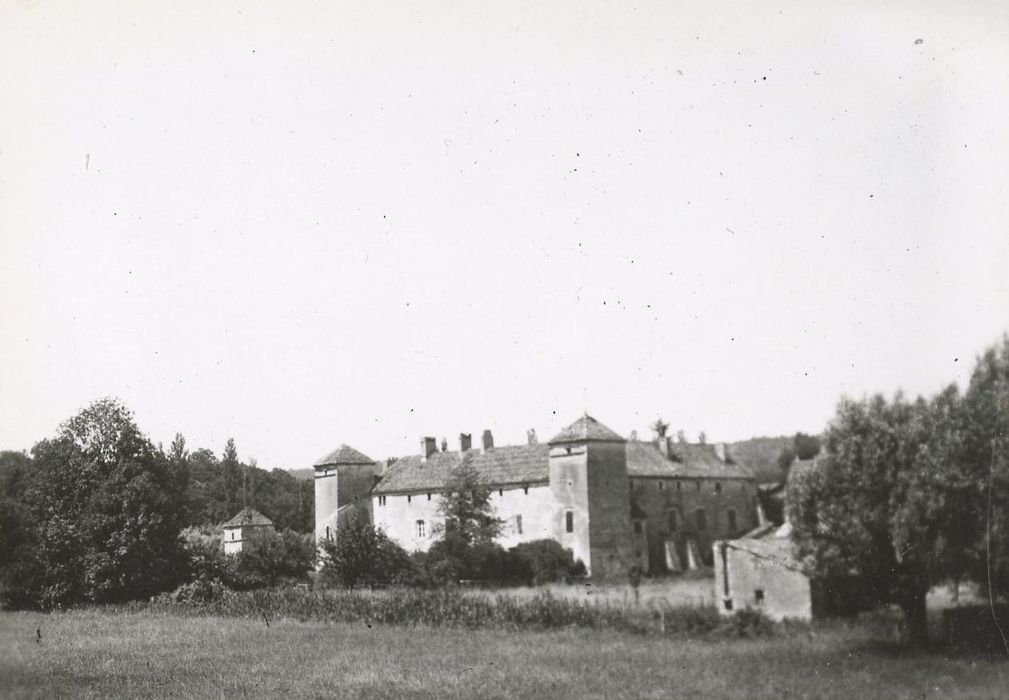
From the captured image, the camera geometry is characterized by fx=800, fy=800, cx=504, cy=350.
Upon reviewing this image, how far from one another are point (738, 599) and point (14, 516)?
23.7 m

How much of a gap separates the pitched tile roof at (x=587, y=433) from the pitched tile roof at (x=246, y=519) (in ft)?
38.7

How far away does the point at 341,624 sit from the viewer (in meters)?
25.6

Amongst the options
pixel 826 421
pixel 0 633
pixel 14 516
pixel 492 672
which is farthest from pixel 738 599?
pixel 14 516

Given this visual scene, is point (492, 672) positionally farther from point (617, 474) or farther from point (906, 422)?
point (617, 474)

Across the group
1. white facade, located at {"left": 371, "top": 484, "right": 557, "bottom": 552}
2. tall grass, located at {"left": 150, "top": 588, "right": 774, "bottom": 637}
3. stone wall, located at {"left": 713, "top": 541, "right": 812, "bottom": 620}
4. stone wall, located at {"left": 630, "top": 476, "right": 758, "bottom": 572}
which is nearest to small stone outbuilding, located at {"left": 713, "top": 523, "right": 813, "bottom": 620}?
stone wall, located at {"left": 713, "top": 541, "right": 812, "bottom": 620}

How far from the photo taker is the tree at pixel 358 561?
32312 millimetres

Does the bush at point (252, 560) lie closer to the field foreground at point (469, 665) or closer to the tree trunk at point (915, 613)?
the field foreground at point (469, 665)

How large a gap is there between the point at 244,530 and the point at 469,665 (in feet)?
46.9

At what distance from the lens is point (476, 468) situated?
151 ft

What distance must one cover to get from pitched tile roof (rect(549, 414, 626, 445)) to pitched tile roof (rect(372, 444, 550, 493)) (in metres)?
10.0

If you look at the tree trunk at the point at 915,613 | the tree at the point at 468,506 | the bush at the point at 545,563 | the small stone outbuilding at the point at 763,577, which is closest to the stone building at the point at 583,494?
the bush at the point at 545,563

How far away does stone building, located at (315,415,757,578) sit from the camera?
68.5 ft

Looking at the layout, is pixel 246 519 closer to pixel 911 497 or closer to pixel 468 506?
pixel 468 506

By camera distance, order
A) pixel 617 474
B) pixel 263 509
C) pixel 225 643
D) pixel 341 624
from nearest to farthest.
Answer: pixel 225 643, pixel 341 624, pixel 617 474, pixel 263 509
